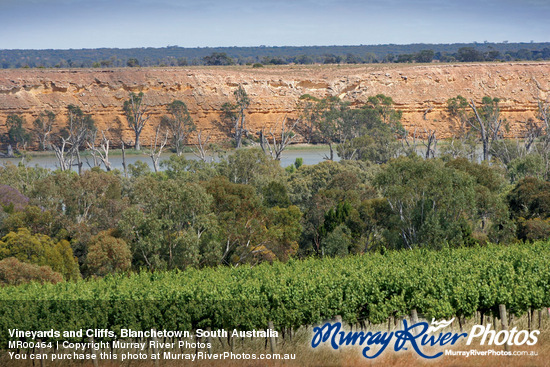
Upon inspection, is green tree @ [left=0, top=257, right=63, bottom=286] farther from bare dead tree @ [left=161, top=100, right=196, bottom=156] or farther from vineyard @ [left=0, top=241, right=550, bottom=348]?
bare dead tree @ [left=161, top=100, right=196, bottom=156]

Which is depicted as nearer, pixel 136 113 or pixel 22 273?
pixel 22 273

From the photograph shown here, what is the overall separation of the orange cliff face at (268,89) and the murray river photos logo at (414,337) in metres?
70.0

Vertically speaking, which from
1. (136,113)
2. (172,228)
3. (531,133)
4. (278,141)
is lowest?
(278,141)

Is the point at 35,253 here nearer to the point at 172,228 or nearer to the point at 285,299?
the point at 172,228

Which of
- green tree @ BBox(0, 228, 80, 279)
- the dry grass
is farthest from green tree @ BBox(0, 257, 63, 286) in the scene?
the dry grass

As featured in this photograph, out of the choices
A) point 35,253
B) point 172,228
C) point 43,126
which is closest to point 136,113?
point 43,126

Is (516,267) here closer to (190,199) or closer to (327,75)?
(190,199)

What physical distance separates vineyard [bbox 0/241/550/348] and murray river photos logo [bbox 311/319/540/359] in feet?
2.36

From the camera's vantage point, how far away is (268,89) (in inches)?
3583

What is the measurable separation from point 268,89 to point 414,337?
76.6 meters

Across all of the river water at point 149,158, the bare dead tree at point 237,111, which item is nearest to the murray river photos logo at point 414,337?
the river water at point 149,158

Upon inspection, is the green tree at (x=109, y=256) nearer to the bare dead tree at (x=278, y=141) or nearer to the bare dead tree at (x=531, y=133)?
the bare dead tree at (x=278, y=141)

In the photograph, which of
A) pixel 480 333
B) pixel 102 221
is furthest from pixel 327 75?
pixel 480 333

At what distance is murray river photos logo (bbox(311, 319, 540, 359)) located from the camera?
15.8 m
